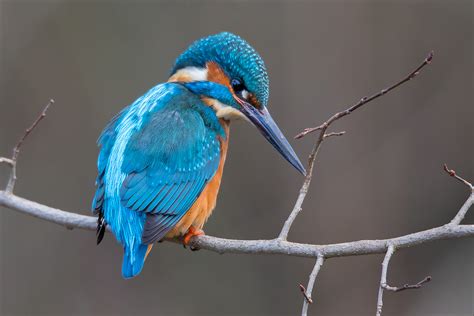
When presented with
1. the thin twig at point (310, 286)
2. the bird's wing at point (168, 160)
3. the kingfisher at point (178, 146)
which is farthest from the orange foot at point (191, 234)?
the thin twig at point (310, 286)

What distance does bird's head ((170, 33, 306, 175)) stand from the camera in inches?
112

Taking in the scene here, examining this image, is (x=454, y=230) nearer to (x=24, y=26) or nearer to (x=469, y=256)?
(x=469, y=256)

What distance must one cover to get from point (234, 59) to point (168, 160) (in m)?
0.52

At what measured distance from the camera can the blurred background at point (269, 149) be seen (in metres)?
4.79

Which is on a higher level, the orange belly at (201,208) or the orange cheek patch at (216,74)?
the orange cheek patch at (216,74)

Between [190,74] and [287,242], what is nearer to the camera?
[287,242]

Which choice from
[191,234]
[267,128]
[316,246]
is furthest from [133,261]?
[267,128]

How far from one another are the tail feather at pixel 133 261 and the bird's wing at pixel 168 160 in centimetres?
6

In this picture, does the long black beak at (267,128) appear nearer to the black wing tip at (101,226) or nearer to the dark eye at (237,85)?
the dark eye at (237,85)

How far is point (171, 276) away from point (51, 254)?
2.97 ft

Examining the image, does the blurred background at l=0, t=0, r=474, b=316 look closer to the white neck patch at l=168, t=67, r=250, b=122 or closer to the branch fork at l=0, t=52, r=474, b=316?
the white neck patch at l=168, t=67, r=250, b=122

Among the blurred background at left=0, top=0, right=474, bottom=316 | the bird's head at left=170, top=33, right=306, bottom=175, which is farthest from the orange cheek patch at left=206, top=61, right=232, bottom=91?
the blurred background at left=0, top=0, right=474, bottom=316

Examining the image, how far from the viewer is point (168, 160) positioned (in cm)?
271

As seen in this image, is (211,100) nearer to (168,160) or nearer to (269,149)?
(168,160)
